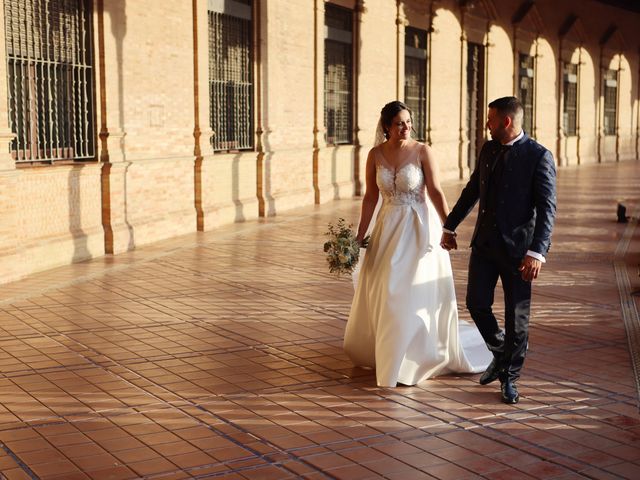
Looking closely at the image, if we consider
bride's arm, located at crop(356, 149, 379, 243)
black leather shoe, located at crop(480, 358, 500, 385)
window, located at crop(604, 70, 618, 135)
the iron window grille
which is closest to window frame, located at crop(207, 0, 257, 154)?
bride's arm, located at crop(356, 149, 379, 243)

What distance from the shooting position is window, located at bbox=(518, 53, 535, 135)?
101 feet

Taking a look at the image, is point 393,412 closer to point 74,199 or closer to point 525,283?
point 525,283

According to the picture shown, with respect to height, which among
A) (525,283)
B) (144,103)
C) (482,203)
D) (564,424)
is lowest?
(564,424)

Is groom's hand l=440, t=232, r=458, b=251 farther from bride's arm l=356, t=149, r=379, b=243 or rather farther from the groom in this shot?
bride's arm l=356, t=149, r=379, b=243

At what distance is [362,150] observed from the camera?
20.5 meters

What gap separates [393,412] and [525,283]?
1.06m

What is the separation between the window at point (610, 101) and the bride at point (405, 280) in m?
33.5

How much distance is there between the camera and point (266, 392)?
604cm

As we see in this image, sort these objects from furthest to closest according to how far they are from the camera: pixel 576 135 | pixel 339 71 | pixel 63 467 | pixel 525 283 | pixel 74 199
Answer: pixel 576 135
pixel 339 71
pixel 74 199
pixel 525 283
pixel 63 467

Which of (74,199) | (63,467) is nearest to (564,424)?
(63,467)

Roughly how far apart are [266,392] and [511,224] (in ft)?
5.79

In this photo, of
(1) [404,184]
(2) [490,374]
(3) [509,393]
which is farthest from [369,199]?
(3) [509,393]

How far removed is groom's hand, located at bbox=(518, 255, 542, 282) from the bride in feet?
2.65

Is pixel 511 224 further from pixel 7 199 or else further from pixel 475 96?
pixel 475 96
